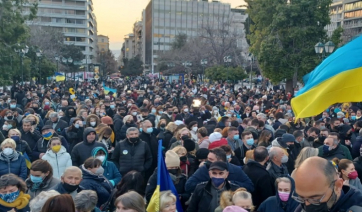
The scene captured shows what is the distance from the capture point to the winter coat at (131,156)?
7.60 metres

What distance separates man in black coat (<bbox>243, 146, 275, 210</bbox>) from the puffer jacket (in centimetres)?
300

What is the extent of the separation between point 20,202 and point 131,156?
309cm

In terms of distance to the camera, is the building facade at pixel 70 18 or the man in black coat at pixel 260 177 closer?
the man in black coat at pixel 260 177

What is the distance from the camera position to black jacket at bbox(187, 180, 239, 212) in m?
5.03

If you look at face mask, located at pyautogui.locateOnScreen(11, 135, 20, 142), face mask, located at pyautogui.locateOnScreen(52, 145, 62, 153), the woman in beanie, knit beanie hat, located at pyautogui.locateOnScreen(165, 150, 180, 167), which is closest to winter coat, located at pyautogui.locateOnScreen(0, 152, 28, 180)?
face mask, located at pyautogui.locateOnScreen(52, 145, 62, 153)

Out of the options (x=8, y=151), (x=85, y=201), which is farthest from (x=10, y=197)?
(x=8, y=151)

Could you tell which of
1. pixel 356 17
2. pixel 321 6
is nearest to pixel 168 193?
pixel 321 6

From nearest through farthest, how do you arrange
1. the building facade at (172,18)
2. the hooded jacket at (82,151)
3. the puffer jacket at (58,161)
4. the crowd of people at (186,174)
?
the crowd of people at (186,174)
the puffer jacket at (58,161)
the hooded jacket at (82,151)
the building facade at (172,18)

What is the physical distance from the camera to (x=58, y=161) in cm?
698

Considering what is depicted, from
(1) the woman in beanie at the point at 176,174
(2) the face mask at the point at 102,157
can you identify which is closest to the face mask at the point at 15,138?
(2) the face mask at the point at 102,157

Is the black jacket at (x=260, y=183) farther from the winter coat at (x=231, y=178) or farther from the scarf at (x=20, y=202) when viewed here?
the scarf at (x=20, y=202)

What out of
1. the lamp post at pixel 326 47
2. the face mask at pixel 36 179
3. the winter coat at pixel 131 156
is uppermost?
the lamp post at pixel 326 47

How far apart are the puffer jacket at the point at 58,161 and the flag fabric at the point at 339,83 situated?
12.6 ft

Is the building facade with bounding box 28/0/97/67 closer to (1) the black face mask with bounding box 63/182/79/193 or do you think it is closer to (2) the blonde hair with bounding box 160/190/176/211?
(1) the black face mask with bounding box 63/182/79/193
